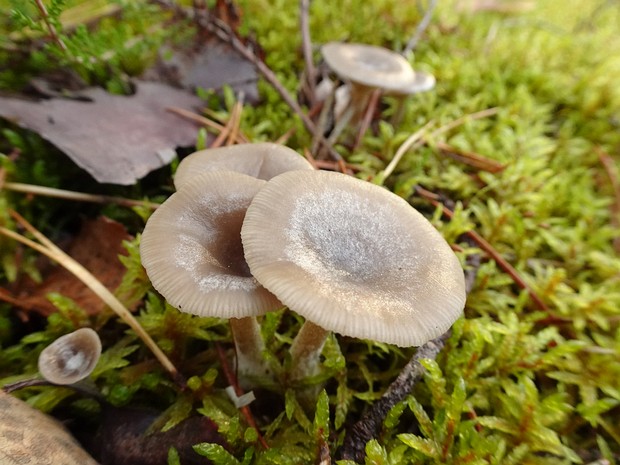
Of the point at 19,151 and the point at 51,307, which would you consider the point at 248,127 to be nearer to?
the point at 19,151

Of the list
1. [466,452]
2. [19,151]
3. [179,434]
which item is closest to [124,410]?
[179,434]

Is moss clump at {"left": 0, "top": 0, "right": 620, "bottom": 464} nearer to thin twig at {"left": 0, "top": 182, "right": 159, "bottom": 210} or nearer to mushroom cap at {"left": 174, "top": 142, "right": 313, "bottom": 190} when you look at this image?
thin twig at {"left": 0, "top": 182, "right": 159, "bottom": 210}

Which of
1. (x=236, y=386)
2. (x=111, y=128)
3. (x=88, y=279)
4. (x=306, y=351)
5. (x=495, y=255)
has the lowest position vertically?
(x=236, y=386)

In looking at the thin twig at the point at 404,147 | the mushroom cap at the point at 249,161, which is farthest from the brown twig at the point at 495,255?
the mushroom cap at the point at 249,161

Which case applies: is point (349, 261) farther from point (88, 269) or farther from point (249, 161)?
point (88, 269)

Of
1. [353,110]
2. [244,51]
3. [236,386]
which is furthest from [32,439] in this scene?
[353,110]

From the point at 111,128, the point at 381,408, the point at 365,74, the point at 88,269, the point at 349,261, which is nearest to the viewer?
the point at 349,261
